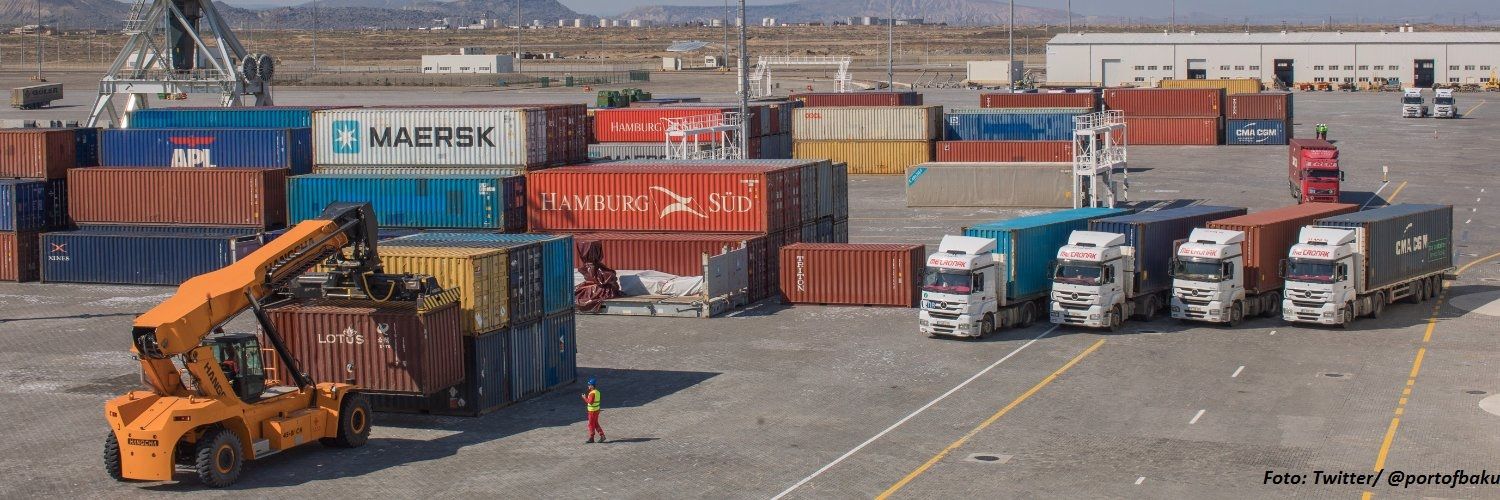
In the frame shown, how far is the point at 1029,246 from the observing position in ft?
153

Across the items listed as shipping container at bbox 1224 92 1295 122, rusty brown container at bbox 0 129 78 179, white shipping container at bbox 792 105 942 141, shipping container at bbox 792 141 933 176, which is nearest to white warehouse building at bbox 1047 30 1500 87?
shipping container at bbox 1224 92 1295 122

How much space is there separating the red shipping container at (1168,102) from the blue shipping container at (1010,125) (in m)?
16.6

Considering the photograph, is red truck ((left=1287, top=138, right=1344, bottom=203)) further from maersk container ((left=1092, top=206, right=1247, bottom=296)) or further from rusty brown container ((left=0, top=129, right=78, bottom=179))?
rusty brown container ((left=0, top=129, right=78, bottom=179))

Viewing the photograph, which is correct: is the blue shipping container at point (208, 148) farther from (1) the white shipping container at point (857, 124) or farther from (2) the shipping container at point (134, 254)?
(1) the white shipping container at point (857, 124)

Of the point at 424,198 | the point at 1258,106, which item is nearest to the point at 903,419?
the point at 424,198

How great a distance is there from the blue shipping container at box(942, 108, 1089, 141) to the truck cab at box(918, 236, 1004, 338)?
50.0 meters

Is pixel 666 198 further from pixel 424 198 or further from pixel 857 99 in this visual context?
pixel 857 99

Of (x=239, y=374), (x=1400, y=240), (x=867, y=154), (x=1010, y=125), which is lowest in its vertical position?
(x=239, y=374)

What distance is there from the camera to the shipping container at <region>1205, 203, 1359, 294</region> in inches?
1847

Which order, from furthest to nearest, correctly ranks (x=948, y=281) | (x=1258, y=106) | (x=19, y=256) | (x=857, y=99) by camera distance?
1. (x=857, y=99)
2. (x=1258, y=106)
3. (x=19, y=256)
4. (x=948, y=281)

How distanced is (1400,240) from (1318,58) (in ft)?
448

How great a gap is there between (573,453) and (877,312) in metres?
18.9

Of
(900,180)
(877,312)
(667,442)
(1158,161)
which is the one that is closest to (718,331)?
(877,312)

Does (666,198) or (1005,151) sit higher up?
(1005,151)
